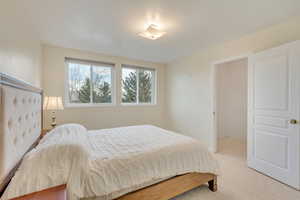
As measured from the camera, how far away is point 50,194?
982 mm

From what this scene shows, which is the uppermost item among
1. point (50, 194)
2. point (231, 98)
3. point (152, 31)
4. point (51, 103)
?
point (152, 31)

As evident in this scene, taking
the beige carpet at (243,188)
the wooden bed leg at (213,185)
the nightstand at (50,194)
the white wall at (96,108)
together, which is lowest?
the beige carpet at (243,188)

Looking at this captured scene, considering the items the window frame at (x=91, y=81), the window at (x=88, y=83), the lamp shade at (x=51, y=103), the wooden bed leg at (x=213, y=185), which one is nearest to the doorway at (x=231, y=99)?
the wooden bed leg at (x=213, y=185)

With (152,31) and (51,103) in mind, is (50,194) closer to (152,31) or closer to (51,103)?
(51,103)

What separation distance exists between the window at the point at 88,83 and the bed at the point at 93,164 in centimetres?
188

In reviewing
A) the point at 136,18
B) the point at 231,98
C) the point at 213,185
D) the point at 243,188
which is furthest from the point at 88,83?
the point at 231,98

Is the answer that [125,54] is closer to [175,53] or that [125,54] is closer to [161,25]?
[175,53]

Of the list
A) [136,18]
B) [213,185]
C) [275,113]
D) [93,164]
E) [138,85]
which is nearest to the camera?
[93,164]

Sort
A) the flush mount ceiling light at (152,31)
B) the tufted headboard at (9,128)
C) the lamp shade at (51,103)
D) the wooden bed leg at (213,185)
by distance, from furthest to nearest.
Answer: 1. the lamp shade at (51,103)
2. the flush mount ceiling light at (152,31)
3. the wooden bed leg at (213,185)
4. the tufted headboard at (9,128)

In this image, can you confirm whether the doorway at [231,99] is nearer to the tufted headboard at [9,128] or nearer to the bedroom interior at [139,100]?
the bedroom interior at [139,100]

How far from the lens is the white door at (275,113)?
190cm

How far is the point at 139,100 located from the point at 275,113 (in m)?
Result: 3.11

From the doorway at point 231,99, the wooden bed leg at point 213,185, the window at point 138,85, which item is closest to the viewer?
the wooden bed leg at point 213,185

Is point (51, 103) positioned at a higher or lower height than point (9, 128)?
higher
